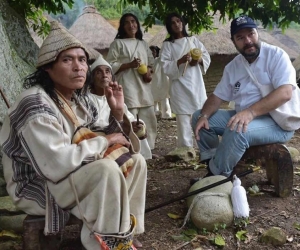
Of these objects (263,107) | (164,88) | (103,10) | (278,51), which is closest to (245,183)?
(263,107)

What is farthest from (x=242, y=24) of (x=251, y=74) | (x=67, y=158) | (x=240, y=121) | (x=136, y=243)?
(x=67, y=158)

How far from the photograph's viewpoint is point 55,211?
2.57 m

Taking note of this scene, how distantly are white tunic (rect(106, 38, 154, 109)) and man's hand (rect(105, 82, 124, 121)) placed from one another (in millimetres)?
3004

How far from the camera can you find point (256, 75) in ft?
13.1

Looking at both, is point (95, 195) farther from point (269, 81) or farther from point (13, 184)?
point (269, 81)

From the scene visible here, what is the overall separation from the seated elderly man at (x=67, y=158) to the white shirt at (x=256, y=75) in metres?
1.58

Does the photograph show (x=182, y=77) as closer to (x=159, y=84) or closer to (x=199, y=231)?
(x=159, y=84)

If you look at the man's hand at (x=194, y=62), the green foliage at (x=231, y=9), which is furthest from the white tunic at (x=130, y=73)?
the green foliage at (x=231, y=9)

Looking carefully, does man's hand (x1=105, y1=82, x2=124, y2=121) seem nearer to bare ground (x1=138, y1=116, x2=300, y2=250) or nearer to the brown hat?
the brown hat

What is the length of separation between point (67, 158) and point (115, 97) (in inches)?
24.9

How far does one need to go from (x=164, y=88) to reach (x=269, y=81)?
15.7 ft

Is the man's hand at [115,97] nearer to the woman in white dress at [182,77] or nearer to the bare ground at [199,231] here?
the bare ground at [199,231]

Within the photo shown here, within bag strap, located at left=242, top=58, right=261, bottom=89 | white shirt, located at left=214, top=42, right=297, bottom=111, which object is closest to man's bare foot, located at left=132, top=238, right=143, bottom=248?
white shirt, located at left=214, top=42, right=297, bottom=111

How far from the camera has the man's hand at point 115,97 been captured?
110 inches
